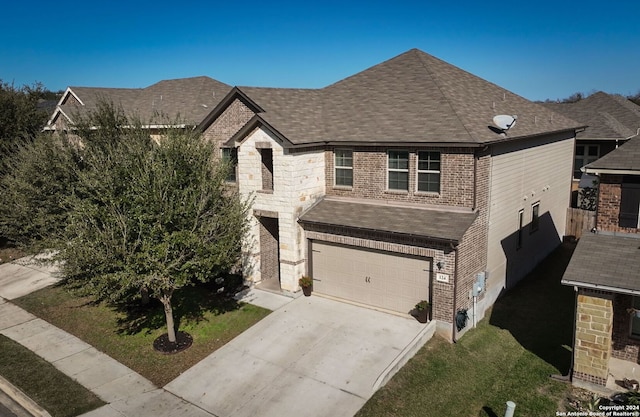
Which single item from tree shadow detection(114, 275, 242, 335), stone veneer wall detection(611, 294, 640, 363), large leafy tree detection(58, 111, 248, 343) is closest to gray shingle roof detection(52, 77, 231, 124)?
tree shadow detection(114, 275, 242, 335)

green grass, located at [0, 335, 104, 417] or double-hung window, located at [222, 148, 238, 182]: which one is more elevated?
double-hung window, located at [222, 148, 238, 182]

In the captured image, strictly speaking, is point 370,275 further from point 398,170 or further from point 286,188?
point 286,188

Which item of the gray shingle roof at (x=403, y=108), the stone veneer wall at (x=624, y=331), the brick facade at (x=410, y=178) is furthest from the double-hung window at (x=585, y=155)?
the stone veneer wall at (x=624, y=331)

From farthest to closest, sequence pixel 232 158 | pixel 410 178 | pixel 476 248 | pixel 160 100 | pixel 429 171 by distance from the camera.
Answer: pixel 160 100 → pixel 232 158 → pixel 410 178 → pixel 429 171 → pixel 476 248

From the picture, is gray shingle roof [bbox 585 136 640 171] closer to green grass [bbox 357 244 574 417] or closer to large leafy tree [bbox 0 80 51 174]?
green grass [bbox 357 244 574 417]

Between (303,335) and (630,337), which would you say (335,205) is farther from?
(630,337)

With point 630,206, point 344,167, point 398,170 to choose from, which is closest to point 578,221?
point 630,206
